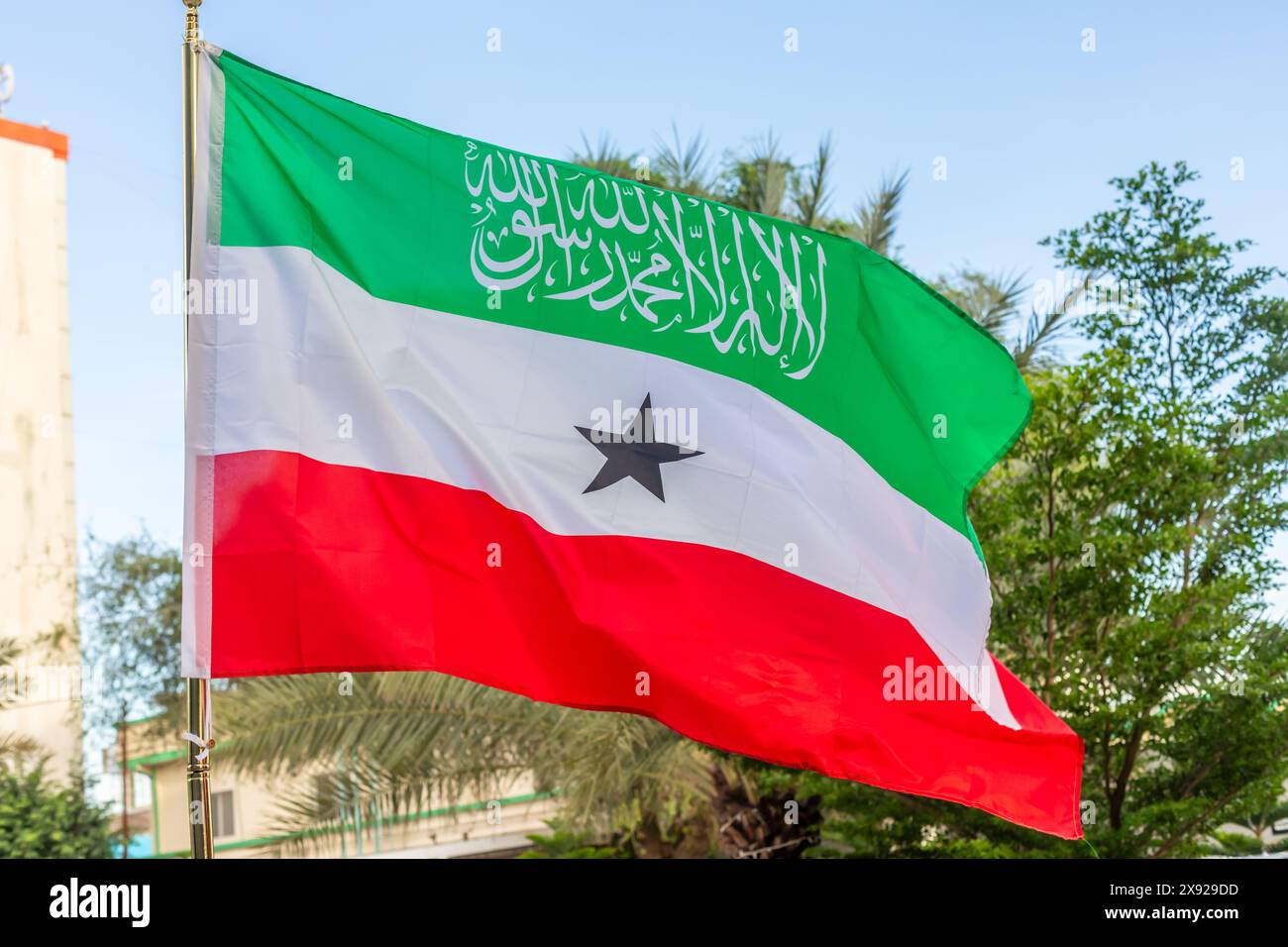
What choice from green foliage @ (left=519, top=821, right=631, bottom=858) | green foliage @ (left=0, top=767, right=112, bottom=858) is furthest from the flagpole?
green foliage @ (left=0, top=767, right=112, bottom=858)

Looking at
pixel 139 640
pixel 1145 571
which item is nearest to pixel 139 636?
pixel 139 640

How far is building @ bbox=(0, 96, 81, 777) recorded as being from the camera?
24797mm

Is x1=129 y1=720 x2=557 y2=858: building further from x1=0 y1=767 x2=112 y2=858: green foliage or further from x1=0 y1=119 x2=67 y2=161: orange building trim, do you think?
x1=0 y1=119 x2=67 y2=161: orange building trim

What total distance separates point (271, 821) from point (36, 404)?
42.4ft

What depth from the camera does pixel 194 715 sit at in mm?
4051

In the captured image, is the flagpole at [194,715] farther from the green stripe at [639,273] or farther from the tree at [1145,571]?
the tree at [1145,571]

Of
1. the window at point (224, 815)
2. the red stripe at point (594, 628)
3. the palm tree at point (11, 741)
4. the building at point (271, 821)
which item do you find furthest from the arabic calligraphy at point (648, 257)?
the window at point (224, 815)

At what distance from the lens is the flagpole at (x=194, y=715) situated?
4.03 m

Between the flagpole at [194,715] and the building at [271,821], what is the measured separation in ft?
32.7

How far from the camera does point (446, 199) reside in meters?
5.04

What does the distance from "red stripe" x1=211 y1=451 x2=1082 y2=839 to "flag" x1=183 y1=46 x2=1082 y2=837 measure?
0.03ft

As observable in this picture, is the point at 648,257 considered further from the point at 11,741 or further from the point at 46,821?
the point at 11,741
